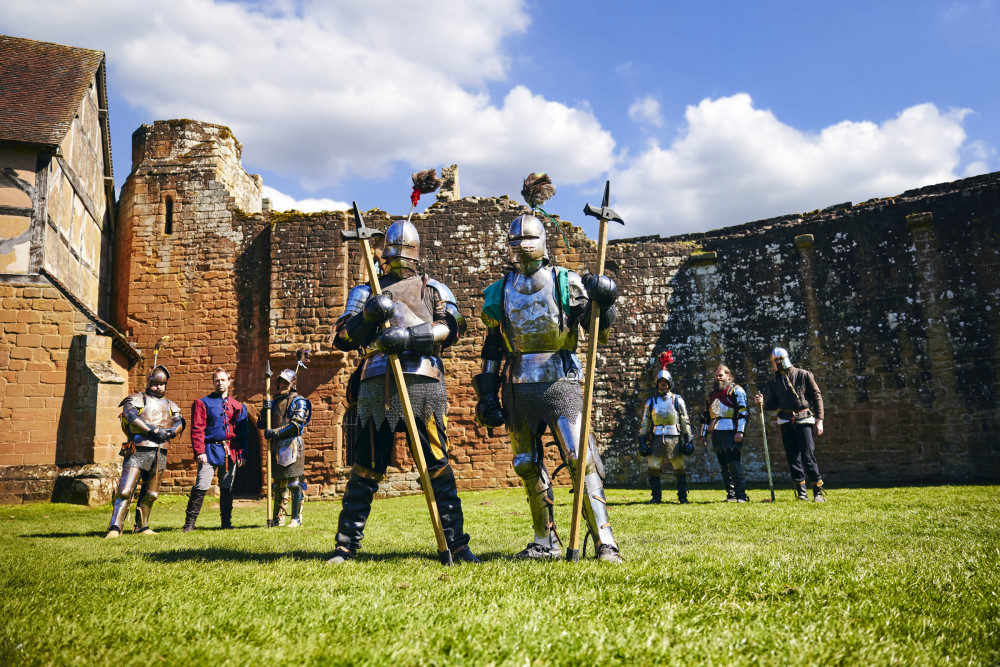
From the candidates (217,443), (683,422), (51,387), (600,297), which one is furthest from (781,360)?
(51,387)

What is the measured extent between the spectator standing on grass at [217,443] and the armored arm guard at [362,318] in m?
4.00

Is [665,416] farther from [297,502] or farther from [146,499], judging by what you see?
[146,499]

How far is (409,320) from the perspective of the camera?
448cm

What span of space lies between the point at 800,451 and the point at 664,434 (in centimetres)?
174

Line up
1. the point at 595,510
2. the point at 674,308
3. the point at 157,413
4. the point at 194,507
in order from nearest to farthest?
1. the point at 595,510
2. the point at 194,507
3. the point at 157,413
4. the point at 674,308

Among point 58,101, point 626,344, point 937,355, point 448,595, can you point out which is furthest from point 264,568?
point 58,101

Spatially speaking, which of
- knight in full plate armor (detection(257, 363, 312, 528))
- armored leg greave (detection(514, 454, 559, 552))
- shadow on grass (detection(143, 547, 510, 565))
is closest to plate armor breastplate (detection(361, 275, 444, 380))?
armored leg greave (detection(514, 454, 559, 552))

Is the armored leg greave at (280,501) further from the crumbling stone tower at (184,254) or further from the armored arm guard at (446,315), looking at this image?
the crumbling stone tower at (184,254)

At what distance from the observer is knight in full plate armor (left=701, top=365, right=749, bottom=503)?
8.83 metres

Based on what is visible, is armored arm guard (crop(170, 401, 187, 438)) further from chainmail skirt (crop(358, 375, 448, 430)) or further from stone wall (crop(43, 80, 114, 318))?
stone wall (crop(43, 80, 114, 318))

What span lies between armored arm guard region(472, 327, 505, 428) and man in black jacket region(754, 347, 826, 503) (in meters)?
5.11

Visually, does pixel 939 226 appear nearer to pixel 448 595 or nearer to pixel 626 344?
pixel 626 344

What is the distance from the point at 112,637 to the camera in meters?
2.16

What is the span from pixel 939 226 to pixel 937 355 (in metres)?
2.46
